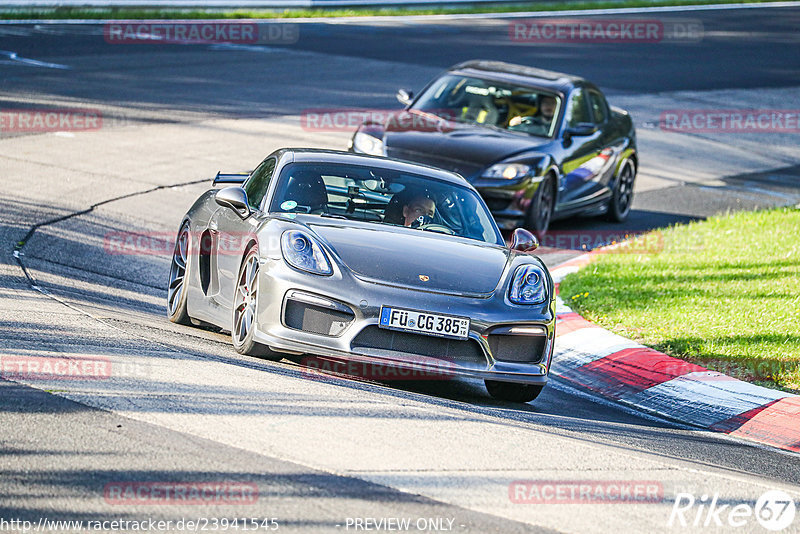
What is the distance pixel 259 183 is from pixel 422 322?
2230mm

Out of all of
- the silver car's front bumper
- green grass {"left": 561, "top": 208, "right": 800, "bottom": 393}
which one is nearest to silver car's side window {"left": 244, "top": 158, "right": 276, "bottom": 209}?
the silver car's front bumper

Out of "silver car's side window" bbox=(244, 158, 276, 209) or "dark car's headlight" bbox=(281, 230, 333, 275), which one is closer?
"dark car's headlight" bbox=(281, 230, 333, 275)

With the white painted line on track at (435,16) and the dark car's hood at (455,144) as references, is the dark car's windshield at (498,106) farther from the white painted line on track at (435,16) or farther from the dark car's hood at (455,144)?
the white painted line on track at (435,16)

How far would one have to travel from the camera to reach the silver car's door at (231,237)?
7750 millimetres

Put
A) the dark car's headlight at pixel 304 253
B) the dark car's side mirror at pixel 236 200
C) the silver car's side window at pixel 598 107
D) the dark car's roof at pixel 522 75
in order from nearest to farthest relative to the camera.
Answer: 1. the dark car's headlight at pixel 304 253
2. the dark car's side mirror at pixel 236 200
3. the dark car's roof at pixel 522 75
4. the silver car's side window at pixel 598 107

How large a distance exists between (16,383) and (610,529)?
2.85m
